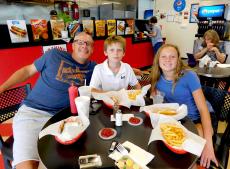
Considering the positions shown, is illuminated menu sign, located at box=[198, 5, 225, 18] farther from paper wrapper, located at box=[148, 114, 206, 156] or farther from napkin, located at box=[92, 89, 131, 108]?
paper wrapper, located at box=[148, 114, 206, 156]

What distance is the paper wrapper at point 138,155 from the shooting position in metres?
0.89

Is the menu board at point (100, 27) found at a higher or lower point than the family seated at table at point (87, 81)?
higher

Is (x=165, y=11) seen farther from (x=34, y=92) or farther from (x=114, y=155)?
(x=114, y=155)

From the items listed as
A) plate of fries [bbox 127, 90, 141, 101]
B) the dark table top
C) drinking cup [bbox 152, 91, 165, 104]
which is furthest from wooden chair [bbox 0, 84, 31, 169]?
drinking cup [bbox 152, 91, 165, 104]

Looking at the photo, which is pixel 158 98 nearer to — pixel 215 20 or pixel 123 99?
pixel 123 99

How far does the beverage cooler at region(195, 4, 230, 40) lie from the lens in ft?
16.3

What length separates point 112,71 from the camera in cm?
190

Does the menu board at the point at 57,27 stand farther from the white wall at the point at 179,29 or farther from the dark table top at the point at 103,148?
the white wall at the point at 179,29

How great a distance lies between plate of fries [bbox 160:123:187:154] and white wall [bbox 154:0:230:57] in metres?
6.61

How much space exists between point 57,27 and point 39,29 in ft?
0.98

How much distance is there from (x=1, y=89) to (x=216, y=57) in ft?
10.4

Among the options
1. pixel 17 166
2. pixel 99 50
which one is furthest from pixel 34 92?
pixel 99 50

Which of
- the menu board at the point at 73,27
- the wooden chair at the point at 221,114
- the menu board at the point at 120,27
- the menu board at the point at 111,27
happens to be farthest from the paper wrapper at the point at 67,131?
the menu board at the point at 120,27

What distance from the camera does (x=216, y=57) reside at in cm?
317
